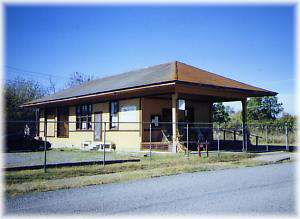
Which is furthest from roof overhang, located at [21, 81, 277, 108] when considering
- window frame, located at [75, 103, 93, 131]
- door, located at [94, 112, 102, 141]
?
window frame, located at [75, 103, 93, 131]

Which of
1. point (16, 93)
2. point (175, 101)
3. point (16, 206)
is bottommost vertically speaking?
point (16, 206)

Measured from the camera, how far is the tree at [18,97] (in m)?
43.3

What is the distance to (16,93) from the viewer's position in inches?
1842

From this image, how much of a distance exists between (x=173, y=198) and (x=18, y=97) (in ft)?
146

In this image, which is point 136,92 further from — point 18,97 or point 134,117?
point 18,97

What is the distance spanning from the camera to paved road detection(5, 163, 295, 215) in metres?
5.77

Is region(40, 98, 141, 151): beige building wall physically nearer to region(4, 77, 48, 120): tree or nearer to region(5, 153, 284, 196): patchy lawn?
region(5, 153, 284, 196): patchy lawn

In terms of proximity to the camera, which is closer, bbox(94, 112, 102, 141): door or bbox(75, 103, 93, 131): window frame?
bbox(94, 112, 102, 141): door

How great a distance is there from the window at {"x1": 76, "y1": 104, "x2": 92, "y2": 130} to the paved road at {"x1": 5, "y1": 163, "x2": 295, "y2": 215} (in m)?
16.7

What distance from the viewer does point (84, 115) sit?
25.9m

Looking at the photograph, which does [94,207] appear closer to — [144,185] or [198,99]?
[144,185]

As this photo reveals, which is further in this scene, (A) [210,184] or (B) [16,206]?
(A) [210,184]

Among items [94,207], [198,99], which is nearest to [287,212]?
[94,207]

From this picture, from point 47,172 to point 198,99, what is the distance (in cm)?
1574
